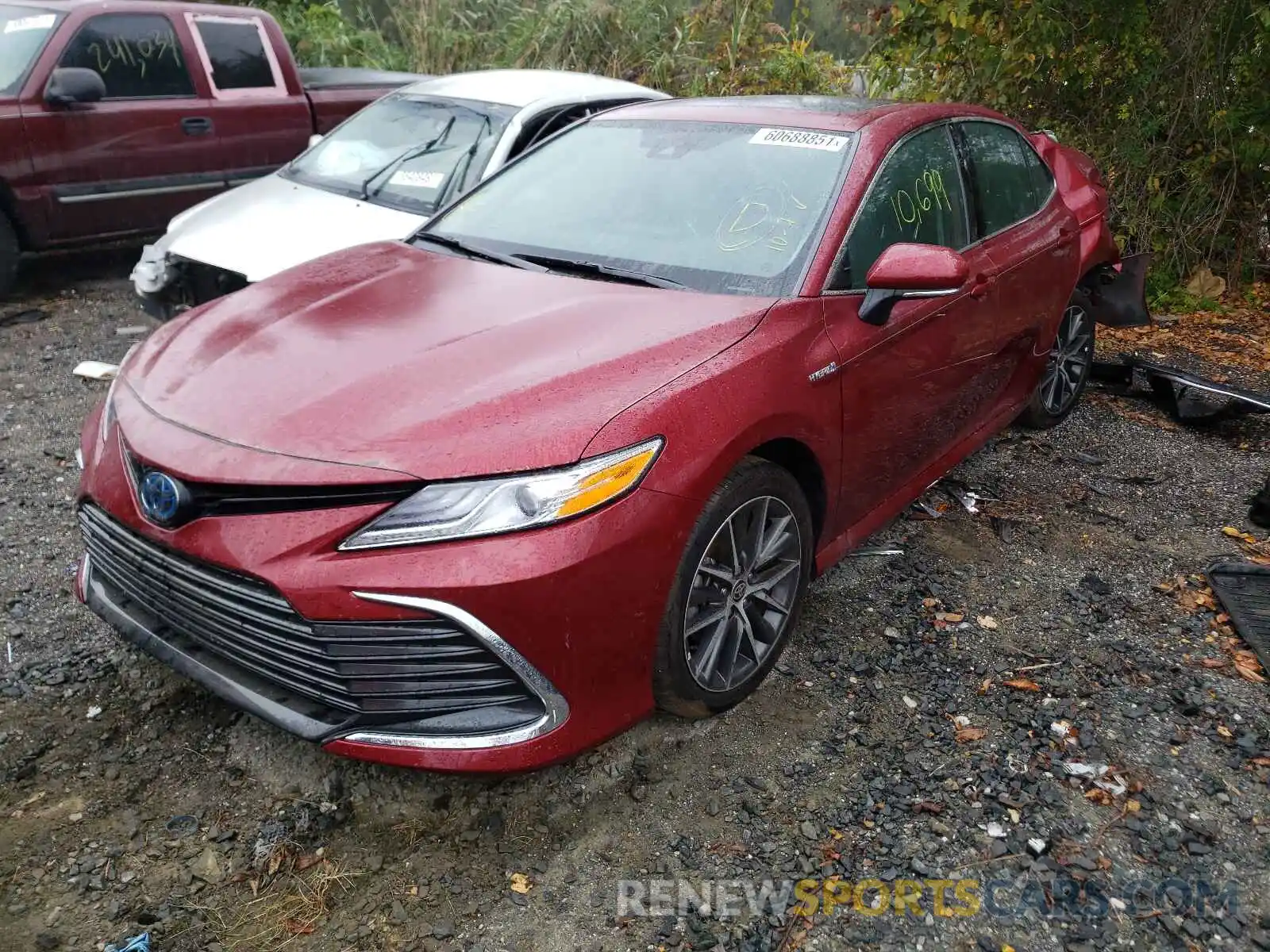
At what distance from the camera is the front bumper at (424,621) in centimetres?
210

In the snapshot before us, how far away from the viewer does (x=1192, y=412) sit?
197 inches

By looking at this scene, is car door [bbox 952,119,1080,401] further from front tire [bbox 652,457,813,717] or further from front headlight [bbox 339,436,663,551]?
front headlight [bbox 339,436,663,551]

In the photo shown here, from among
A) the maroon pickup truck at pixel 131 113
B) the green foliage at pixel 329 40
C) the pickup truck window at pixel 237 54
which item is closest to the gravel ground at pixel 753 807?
the maroon pickup truck at pixel 131 113

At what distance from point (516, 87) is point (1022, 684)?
447 centimetres

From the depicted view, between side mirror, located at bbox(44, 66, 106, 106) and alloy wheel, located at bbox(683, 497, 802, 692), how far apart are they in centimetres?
561

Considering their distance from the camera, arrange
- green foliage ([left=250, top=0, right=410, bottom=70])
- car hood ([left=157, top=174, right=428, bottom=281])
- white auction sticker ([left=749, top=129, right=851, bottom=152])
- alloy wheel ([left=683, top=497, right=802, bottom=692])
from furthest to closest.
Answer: green foliage ([left=250, top=0, right=410, bottom=70]) → car hood ([left=157, top=174, right=428, bottom=281]) → white auction sticker ([left=749, top=129, right=851, bottom=152]) → alloy wheel ([left=683, top=497, right=802, bottom=692])

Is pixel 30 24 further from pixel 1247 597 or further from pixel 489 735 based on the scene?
pixel 1247 597

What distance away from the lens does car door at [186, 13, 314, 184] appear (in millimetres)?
6984

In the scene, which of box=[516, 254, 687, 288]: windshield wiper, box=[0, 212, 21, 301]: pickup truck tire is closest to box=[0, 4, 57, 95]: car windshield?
box=[0, 212, 21, 301]: pickup truck tire

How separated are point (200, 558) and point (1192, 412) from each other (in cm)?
472

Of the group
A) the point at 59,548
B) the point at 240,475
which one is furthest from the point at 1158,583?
the point at 59,548

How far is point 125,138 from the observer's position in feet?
21.3

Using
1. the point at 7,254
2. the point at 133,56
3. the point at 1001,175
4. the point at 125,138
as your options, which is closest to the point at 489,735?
the point at 1001,175

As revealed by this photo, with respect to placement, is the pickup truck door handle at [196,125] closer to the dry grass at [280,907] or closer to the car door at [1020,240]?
the car door at [1020,240]
